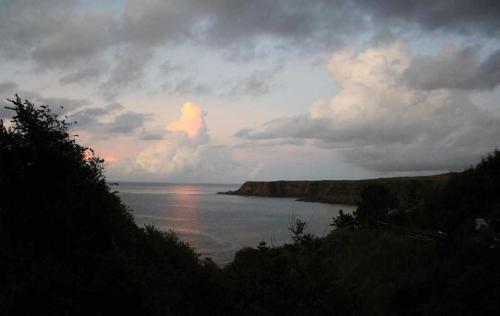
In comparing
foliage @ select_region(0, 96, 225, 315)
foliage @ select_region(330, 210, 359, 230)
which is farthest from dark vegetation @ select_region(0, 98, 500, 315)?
foliage @ select_region(330, 210, 359, 230)

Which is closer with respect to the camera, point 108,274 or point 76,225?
point 108,274

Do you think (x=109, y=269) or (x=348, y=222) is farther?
(x=348, y=222)

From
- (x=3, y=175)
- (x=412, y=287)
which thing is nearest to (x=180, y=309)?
(x=3, y=175)

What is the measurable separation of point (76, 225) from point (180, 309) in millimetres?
3954

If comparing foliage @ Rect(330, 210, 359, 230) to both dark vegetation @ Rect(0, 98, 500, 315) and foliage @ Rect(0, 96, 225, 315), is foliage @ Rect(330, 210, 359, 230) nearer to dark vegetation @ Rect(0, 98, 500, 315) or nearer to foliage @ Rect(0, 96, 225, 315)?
dark vegetation @ Rect(0, 98, 500, 315)

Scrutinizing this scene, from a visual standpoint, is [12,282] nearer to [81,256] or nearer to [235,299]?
[81,256]

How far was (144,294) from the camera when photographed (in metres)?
10.1

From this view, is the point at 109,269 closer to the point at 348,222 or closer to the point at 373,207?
the point at 373,207

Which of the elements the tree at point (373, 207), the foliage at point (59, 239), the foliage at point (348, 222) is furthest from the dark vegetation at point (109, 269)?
the foliage at point (348, 222)

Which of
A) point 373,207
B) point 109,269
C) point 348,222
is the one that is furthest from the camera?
point 348,222

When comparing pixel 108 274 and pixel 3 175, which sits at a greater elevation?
pixel 3 175

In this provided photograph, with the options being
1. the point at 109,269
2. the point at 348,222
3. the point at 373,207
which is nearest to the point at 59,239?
the point at 109,269

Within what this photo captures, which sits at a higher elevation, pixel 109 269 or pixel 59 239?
pixel 59 239

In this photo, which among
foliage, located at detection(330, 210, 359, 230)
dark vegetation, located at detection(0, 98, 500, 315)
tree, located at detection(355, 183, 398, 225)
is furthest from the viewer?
foliage, located at detection(330, 210, 359, 230)
